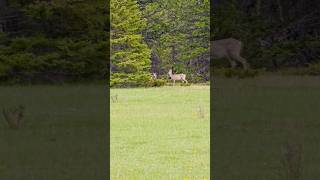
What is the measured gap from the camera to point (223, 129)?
28.5ft

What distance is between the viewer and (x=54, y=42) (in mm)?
21281

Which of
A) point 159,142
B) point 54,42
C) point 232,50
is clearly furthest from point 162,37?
point 159,142

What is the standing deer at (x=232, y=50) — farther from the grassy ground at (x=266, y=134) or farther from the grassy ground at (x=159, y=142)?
the grassy ground at (x=159, y=142)

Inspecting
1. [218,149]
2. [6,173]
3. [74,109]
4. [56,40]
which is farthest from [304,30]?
[6,173]

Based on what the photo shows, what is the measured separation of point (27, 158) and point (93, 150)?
840 mm

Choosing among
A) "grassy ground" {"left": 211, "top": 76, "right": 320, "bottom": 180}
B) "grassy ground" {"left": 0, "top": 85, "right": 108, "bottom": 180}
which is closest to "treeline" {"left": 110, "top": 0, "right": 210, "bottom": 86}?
"grassy ground" {"left": 211, "top": 76, "right": 320, "bottom": 180}

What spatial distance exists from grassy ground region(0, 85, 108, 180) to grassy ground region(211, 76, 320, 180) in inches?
51.0

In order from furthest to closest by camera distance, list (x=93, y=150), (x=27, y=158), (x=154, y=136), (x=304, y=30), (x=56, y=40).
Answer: (x=304, y=30), (x=56, y=40), (x=154, y=136), (x=93, y=150), (x=27, y=158)

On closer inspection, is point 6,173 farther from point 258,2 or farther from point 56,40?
point 258,2

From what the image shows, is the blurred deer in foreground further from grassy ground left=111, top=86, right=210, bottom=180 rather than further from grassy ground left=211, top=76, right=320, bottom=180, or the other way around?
grassy ground left=211, top=76, right=320, bottom=180

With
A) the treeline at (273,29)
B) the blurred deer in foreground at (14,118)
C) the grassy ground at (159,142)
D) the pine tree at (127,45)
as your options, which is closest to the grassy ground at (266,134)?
the grassy ground at (159,142)

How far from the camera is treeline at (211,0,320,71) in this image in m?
23.9

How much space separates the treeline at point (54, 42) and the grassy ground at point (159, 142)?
8826mm

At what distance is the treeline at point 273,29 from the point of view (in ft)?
78.5
